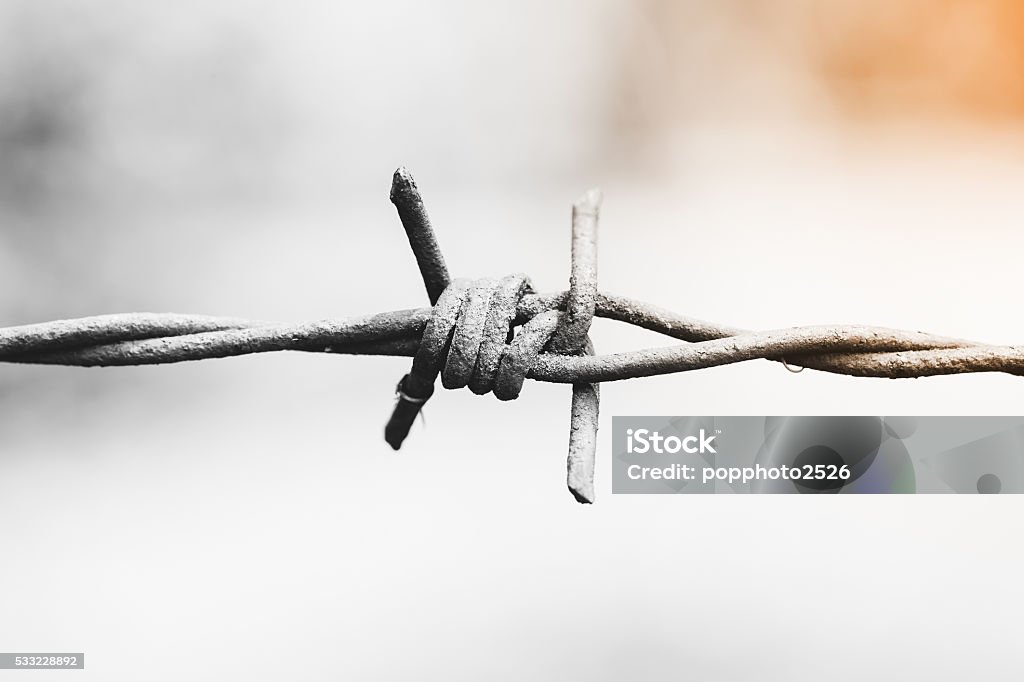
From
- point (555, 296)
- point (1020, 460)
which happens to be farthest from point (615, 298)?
point (1020, 460)

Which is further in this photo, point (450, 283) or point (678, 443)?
point (678, 443)

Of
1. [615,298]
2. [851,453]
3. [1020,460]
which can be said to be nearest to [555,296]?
[615,298]

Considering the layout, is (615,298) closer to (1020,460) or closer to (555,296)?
(555,296)

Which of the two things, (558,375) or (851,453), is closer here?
(558,375)

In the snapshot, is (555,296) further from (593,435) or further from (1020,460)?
(1020,460)

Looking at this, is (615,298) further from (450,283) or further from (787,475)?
(787,475)
